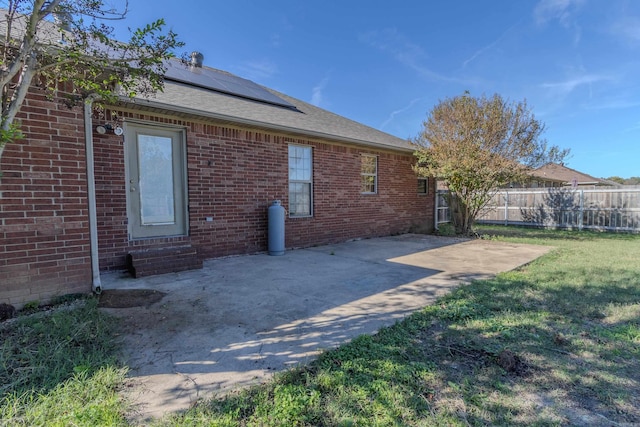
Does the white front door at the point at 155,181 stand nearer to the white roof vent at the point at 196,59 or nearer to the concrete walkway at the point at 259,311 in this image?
the concrete walkway at the point at 259,311

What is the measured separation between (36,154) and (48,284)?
5.00 feet

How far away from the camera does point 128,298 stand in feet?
12.6

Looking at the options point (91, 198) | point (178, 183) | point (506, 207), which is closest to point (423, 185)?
point (506, 207)

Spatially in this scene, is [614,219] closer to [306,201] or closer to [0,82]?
[306,201]

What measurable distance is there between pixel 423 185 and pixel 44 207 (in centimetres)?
1118

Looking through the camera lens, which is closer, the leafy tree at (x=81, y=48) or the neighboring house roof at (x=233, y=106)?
the leafy tree at (x=81, y=48)

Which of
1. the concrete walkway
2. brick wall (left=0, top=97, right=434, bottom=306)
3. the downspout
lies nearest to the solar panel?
brick wall (left=0, top=97, right=434, bottom=306)

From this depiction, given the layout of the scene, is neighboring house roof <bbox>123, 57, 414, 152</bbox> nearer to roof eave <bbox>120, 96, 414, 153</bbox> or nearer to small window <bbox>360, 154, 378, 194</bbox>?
roof eave <bbox>120, 96, 414, 153</bbox>

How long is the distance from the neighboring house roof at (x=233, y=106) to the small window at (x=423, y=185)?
247 cm

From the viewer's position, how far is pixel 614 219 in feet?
39.2

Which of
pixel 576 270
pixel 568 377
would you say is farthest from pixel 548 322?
pixel 576 270

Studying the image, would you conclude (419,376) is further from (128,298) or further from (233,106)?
(233,106)

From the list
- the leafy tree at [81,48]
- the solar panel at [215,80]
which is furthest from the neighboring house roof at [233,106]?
the leafy tree at [81,48]

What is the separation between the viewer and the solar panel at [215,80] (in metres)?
7.25
